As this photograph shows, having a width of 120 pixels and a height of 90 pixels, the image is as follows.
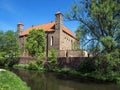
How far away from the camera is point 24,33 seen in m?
62.8

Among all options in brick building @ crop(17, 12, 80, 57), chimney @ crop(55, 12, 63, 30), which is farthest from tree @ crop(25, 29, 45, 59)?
brick building @ crop(17, 12, 80, 57)

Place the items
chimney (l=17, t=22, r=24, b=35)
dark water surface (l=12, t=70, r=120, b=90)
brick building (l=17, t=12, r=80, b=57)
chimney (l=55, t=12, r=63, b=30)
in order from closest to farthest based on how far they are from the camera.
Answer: dark water surface (l=12, t=70, r=120, b=90) < chimney (l=55, t=12, r=63, b=30) < brick building (l=17, t=12, r=80, b=57) < chimney (l=17, t=22, r=24, b=35)

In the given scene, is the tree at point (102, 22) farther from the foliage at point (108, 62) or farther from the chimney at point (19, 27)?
the chimney at point (19, 27)

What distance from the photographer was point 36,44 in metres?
46.3

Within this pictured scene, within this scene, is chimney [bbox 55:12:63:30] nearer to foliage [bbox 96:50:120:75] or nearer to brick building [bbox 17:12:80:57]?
brick building [bbox 17:12:80:57]

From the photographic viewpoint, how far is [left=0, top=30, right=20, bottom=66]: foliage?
169ft

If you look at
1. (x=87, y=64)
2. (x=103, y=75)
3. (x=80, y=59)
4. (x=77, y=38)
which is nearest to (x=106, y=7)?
(x=77, y=38)

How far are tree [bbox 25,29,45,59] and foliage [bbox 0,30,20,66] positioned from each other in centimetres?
623

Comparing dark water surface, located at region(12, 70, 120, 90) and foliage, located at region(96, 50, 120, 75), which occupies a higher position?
foliage, located at region(96, 50, 120, 75)

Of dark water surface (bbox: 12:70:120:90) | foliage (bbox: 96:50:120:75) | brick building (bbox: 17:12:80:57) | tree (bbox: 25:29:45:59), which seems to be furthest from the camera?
brick building (bbox: 17:12:80:57)

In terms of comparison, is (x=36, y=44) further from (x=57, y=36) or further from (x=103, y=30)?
(x=103, y=30)

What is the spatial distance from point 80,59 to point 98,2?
13.4 m

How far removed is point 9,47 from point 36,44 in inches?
365

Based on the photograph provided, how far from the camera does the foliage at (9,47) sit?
51500 millimetres
